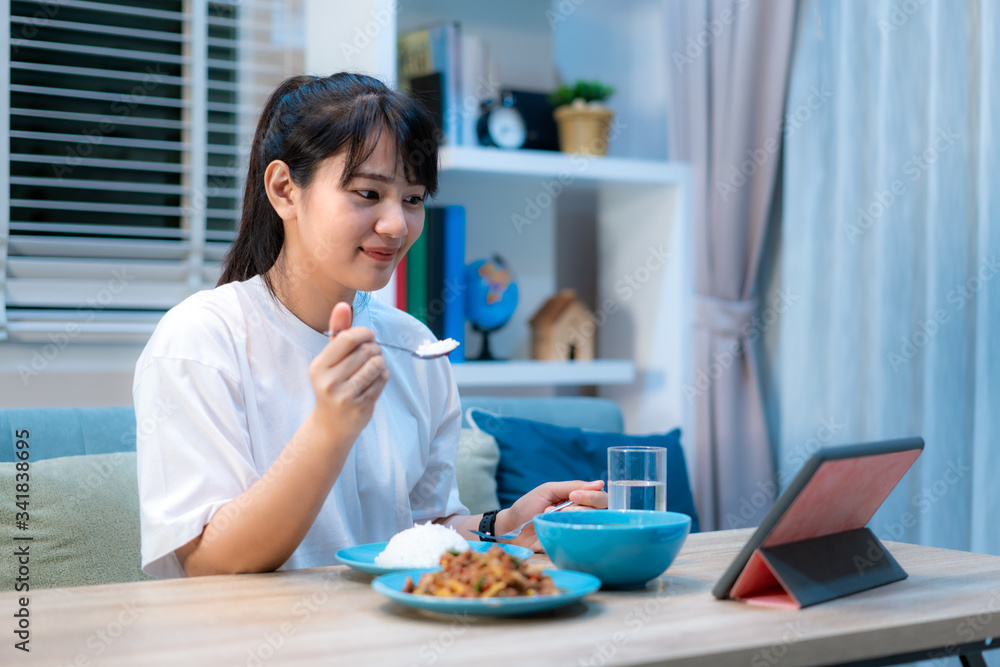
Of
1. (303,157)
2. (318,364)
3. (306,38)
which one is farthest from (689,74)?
(318,364)

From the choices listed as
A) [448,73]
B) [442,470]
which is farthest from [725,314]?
[442,470]

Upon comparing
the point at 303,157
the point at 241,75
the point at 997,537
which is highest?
the point at 241,75

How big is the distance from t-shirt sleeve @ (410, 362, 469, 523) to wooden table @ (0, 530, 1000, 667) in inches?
17.2

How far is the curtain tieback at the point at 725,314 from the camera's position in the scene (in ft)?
8.26

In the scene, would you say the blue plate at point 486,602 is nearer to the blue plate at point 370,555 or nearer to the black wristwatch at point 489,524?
the blue plate at point 370,555

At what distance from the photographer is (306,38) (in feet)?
8.11

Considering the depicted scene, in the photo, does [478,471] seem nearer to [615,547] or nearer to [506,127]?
[506,127]

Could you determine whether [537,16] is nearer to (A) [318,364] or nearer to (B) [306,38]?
(B) [306,38]

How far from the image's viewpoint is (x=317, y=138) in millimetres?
1278

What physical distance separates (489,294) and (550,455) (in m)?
0.49

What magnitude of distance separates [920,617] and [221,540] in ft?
2.27
